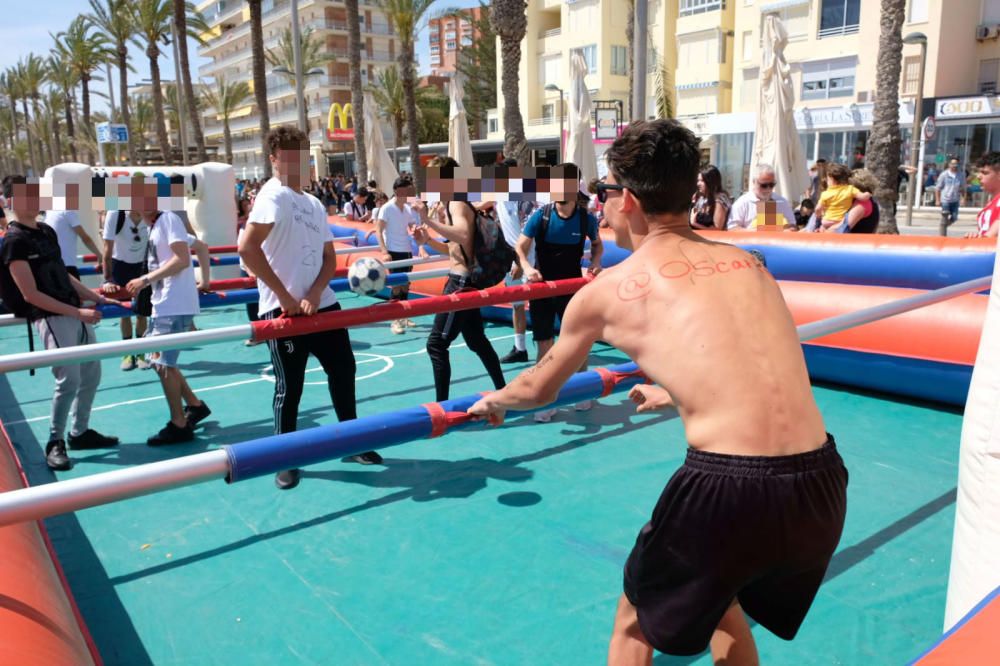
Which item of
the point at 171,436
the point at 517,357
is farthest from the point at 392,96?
the point at 171,436

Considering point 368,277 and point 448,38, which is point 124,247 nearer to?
point 368,277

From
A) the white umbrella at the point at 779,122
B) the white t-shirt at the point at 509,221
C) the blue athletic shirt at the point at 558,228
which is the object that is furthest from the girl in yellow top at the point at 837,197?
the blue athletic shirt at the point at 558,228

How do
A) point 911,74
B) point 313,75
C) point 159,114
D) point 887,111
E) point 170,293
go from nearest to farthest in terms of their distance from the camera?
point 170,293, point 887,111, point 911,74, point 159,114, point 313,75

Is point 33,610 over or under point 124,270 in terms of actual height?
under

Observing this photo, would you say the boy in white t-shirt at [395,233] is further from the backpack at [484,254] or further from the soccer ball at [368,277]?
the soccer ball at [368,277]

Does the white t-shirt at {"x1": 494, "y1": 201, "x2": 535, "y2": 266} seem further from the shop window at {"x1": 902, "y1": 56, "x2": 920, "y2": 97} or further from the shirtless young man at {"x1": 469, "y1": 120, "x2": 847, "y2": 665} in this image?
the shop window at {"x1": 902, "y1": 56, "x2": 920, "y2": 97}

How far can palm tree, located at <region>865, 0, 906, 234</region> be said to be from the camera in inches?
578

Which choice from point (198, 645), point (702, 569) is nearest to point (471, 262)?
point (198, 645)

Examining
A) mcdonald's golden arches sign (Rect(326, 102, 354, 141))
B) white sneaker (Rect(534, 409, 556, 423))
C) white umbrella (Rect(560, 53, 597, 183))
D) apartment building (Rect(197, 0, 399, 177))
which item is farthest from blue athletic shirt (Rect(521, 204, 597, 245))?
apartment building (Rect(197, 0, 399, 177))

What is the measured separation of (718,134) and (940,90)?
8.94 meters

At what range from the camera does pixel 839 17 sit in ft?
107

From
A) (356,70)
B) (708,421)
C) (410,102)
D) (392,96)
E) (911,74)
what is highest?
(392,96)

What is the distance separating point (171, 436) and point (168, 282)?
1.15 metres

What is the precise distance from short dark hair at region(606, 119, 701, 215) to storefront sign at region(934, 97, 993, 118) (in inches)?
1199
